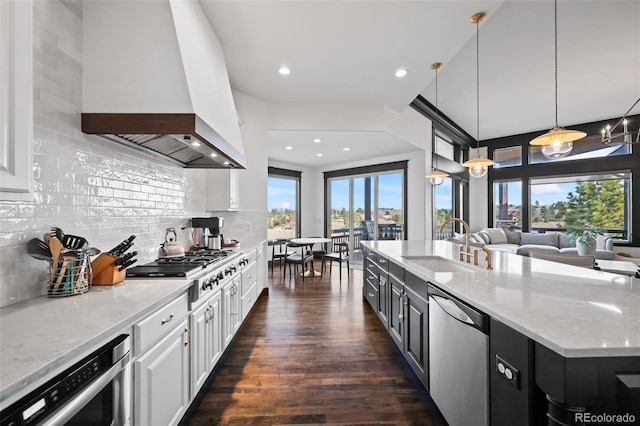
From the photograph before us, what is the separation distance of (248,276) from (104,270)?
5.60ft

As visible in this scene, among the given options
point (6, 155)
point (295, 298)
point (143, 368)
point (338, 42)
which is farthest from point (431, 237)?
point (6, 155)

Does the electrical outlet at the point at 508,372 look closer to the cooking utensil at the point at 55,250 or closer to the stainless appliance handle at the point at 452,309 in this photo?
the stainless appliance handle at the point at 452,309

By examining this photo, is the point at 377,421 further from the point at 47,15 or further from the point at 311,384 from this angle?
the point at 47,15

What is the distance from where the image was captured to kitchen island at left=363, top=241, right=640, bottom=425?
32.2 inches

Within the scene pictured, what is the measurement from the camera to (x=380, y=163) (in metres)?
6.31

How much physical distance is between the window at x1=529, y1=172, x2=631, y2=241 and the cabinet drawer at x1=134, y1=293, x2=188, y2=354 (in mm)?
8502

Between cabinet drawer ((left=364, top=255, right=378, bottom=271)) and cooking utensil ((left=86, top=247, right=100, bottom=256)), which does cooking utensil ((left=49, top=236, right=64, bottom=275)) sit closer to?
cooking utensil ((left=86, top=247, right=100, bottom=256))

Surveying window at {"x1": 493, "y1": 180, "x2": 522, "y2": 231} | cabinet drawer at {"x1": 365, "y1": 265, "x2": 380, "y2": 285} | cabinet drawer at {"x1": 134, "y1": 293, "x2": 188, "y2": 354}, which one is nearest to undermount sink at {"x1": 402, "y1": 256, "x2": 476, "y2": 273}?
cabinet drawer at {"x1": 365, "y1": 265, "x2": 380, "y2": 285}

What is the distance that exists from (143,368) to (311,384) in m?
1.26

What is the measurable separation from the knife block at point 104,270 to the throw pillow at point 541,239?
817cm

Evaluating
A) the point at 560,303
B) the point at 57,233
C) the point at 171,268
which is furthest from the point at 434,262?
the point at 57,233

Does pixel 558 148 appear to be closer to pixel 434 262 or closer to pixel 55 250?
pixel 434 262

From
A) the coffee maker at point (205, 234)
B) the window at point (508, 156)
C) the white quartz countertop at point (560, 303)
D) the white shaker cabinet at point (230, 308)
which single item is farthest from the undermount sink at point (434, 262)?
the window at point (508, 156)

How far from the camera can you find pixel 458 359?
137 cm
